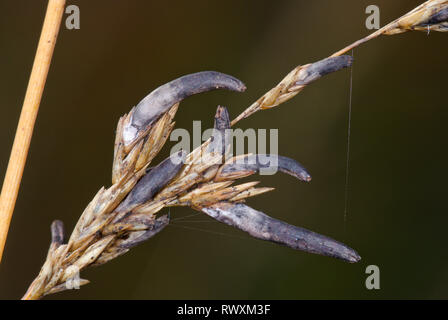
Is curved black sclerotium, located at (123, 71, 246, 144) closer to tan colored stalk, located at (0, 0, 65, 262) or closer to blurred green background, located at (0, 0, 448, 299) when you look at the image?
tan colored stalk, located at (0, 0, 65, 262)

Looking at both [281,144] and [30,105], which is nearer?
[30,105]

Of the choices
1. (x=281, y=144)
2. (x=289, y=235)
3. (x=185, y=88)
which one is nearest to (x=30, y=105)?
(x=185, y=88)

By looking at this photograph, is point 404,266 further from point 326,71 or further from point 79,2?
point 79,2

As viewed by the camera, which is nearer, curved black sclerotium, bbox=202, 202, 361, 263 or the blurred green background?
curved black sclerotium, bbox=202, 202, 361, 263

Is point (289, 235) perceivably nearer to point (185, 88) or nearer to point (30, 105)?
point (185, 88)

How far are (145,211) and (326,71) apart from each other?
0.33m

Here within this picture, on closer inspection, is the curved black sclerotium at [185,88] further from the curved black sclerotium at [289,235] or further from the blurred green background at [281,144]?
the blurred green background at [281,144]

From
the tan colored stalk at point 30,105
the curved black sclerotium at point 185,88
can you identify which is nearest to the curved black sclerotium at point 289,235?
the curved black sclerotium at point 185,88

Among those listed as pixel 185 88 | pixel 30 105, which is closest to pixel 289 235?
pixel 185 88

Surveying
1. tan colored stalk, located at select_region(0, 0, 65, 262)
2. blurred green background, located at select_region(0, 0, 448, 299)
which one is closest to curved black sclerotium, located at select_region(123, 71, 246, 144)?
tan colored stalk, located at select_region(0, 0, 65, 262)

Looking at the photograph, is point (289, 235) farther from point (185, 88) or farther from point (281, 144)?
point (281, 144)

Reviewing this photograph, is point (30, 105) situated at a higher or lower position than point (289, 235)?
higher

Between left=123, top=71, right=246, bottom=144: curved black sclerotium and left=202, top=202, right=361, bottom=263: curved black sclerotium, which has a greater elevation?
left=123, top=71, right=246, bottom=144: curved black sclerotium

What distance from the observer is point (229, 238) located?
134 centimetres
